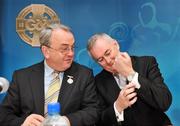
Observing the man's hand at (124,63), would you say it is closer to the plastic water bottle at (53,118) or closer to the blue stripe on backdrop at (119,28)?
the plastic water bottle at (53,118)

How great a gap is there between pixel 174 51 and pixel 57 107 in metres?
1.48

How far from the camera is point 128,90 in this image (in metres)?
2.00

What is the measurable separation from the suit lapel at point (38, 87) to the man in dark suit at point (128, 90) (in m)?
0.38

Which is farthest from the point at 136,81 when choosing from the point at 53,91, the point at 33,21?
the point at 33,21

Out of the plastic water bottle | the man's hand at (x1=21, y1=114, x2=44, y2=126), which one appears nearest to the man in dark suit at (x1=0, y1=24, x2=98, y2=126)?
the man's hand at (x1=21, y1=114, x2=44, y2=126)

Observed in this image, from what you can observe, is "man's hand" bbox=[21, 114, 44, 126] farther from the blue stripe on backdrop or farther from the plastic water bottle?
the blue stripe on backdrop

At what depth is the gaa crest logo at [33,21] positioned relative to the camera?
2.80 m

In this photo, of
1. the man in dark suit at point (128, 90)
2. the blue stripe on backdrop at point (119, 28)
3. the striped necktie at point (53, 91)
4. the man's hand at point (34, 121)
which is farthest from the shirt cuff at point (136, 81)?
the blue stripe on backdrop at point (119, 28)

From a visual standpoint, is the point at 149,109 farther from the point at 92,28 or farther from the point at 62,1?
the point at 62,1

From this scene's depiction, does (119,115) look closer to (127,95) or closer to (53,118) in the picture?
(127,95)

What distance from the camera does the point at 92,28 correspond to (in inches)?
110

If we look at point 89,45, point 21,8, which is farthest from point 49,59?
point 21,8

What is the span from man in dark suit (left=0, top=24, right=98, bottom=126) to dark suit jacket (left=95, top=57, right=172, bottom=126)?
182 millimetres

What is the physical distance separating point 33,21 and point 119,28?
688mm
